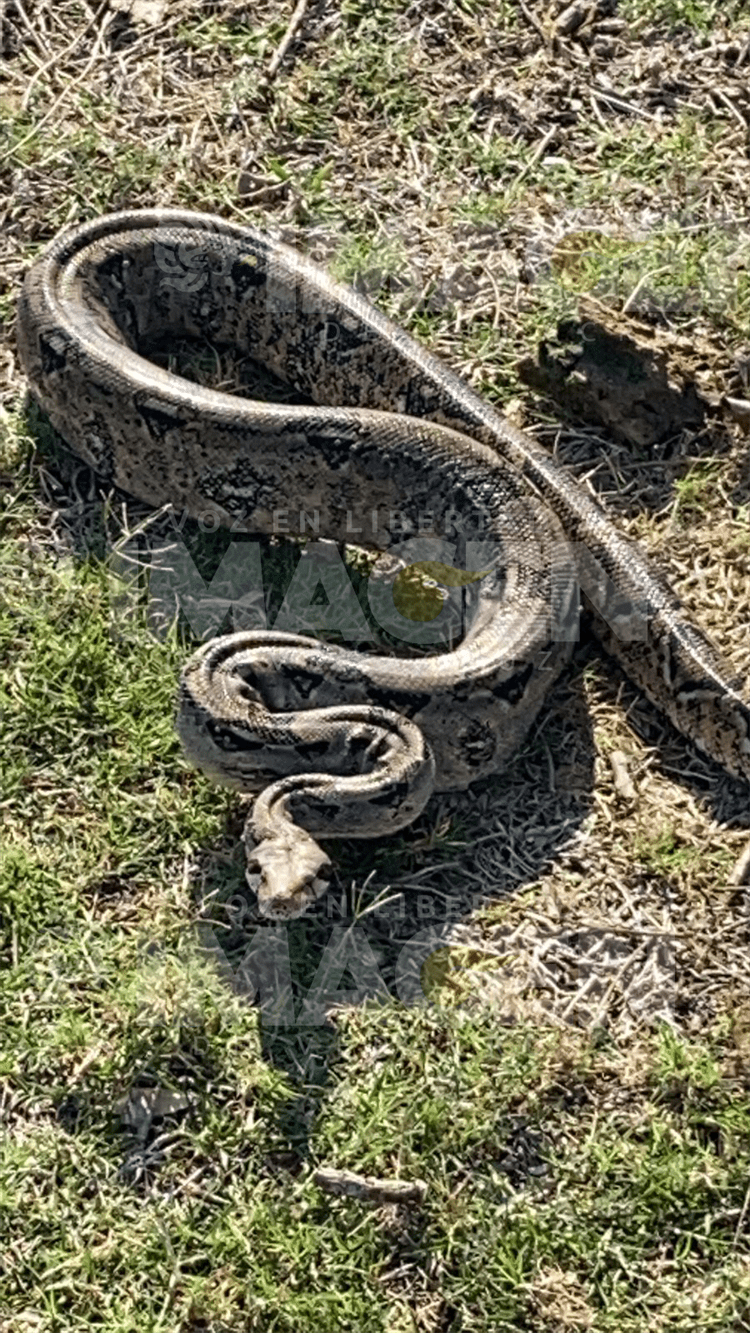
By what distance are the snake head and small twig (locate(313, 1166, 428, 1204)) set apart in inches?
45.7

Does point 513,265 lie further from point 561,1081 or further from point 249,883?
point 561,1081

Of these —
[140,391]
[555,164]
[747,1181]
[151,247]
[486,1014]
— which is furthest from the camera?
[555,164]

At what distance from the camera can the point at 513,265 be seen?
11.6 metres

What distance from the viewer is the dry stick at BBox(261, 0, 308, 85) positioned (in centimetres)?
1264

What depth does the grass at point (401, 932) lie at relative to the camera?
7.74 meters

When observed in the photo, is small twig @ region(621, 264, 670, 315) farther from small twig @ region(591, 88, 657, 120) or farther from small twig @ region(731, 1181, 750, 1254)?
small twig @ region(731, 1181, 750, 1254)

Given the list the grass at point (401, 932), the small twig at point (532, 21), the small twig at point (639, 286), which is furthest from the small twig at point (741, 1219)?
the small twig at point (532, 21)

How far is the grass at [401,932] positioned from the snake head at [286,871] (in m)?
0.29

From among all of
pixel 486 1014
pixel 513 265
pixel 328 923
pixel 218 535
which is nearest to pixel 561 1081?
pixel 486 1014

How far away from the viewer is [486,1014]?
844cm

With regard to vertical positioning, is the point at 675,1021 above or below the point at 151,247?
below

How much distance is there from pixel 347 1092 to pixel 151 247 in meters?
5.35

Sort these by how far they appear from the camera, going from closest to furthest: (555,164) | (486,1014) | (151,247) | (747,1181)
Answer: (747,1181), (486,1014), (151,247), (555,164)

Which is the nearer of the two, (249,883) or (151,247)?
(249,883)
